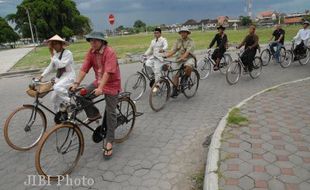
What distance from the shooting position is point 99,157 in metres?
4.45

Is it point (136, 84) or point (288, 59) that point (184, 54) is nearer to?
point (136, 84)

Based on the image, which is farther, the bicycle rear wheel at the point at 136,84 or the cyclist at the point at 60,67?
the bicycle rear wheel at the point at 136,84

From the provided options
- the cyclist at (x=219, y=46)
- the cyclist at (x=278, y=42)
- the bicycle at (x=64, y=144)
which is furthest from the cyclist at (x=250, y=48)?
the bicycle at (x=64, y=144)

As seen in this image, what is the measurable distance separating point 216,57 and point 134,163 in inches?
287

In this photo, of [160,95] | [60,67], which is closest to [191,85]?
[160,95]

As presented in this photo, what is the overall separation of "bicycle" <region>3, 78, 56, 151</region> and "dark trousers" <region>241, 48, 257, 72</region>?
6491mm

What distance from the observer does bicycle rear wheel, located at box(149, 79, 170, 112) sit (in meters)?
6.37

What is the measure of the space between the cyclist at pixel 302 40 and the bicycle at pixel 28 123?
10.5m

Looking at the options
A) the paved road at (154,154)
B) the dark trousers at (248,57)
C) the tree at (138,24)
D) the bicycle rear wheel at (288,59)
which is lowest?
the paved road at (154,154)

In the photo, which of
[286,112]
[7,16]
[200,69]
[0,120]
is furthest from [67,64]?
[7,16]

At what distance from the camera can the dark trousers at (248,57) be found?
934cm

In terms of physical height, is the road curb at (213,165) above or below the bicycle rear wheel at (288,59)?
below

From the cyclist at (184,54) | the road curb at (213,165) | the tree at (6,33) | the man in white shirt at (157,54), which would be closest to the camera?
the road curb at (213,165)

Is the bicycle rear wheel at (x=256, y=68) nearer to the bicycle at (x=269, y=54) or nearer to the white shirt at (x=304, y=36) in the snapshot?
the bicycle at (x=269, y=54)
